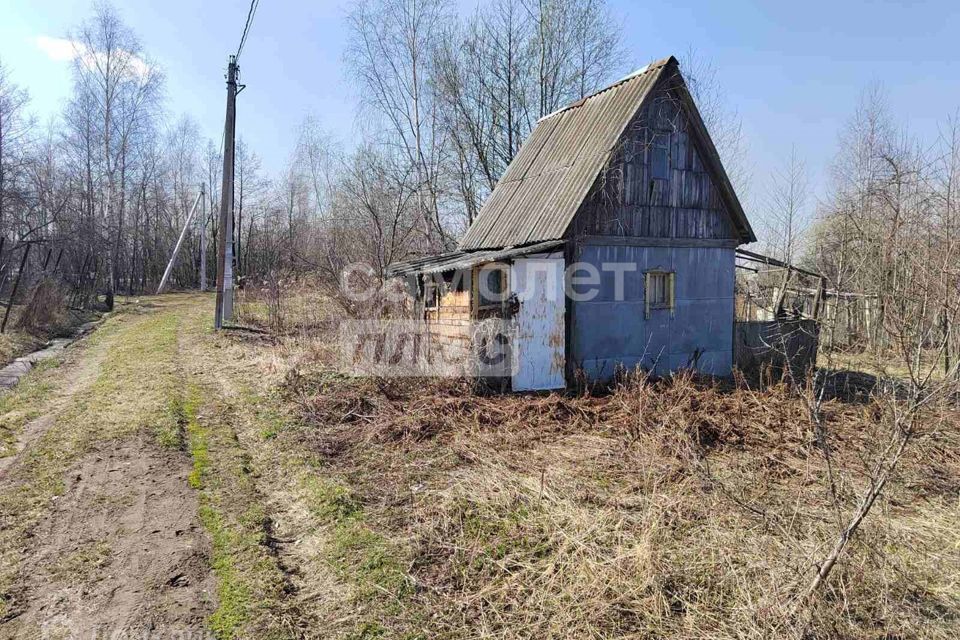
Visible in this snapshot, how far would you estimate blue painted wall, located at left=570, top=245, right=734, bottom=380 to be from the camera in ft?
34.4

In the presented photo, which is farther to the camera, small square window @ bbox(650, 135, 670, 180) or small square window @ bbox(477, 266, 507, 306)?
small square window @ bbox(650, 135, 670, 180)

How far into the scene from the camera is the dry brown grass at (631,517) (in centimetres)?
326

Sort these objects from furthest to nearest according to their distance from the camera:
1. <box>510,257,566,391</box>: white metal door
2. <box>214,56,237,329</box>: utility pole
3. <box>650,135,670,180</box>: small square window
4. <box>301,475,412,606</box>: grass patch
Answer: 1. <box>214,56,237,329</box>: utility pole
2. <box>650,135,670,180</box>: small square window
3. <box>510,257,566,391</box>: white metal door
4. <box>301,475,412,606</box>: grass patch

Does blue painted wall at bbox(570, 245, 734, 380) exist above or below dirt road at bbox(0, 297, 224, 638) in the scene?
above

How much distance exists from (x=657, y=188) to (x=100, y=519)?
35.2 ft

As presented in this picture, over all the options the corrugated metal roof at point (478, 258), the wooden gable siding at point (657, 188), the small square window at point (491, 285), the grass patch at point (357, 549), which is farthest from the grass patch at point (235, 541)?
the wooden gable siding at point (657, 188)

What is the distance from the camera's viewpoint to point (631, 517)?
4.50m

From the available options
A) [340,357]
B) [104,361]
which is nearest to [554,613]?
[340,357]

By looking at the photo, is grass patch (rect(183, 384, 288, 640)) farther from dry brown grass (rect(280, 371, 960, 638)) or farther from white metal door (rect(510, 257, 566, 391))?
white metal door (rect(510, 257, 566, 391))

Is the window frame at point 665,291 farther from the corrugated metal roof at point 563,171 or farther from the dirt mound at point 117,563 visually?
the dirt mound at point 117,563

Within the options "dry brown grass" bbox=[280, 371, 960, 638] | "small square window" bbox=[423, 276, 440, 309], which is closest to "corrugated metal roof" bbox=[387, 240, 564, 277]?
"small square window" bbox=[423, 276, 440, 309]

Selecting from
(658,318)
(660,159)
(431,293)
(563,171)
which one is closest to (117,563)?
(431,293)

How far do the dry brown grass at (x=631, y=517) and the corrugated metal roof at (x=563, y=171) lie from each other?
423cm

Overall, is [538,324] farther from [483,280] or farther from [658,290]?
[658,290]
